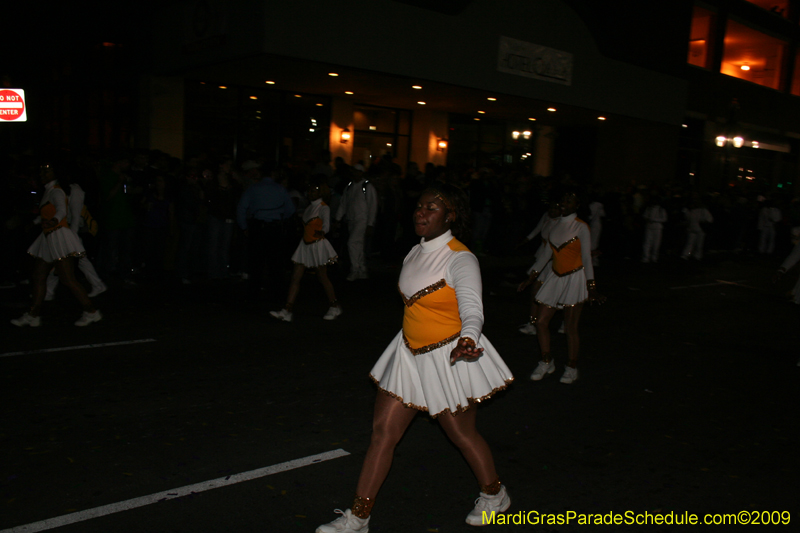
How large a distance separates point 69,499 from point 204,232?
7869 millimetres

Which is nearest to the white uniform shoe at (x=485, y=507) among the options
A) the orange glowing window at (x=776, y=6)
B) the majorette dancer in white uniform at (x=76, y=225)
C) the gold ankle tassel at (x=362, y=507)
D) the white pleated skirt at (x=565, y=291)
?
the gold ankle tassel at (x=362, y=507)

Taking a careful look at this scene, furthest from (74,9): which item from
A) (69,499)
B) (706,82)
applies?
(706,82)

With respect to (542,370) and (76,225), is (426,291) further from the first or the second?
(76,225)

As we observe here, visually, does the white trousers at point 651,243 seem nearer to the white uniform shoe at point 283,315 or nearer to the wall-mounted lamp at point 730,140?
the wall-mounted lamp at point 730,140

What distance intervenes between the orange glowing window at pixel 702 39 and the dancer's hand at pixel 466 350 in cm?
2839

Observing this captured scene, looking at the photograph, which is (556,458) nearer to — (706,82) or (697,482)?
(697,482)

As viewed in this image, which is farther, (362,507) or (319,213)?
(319,213)

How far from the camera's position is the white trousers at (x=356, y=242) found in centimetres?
1205

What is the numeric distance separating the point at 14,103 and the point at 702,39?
2502 centimetres

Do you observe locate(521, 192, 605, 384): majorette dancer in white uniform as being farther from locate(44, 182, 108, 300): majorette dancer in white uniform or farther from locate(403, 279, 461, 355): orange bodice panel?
locate(44, 182, 108, 300): majorette dancer in white uniform

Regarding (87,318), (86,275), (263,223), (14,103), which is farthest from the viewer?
(14,103)

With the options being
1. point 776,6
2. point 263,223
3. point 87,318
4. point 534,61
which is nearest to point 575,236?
point 263,223

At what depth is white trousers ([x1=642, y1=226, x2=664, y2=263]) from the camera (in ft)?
57.6

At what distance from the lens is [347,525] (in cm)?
341
